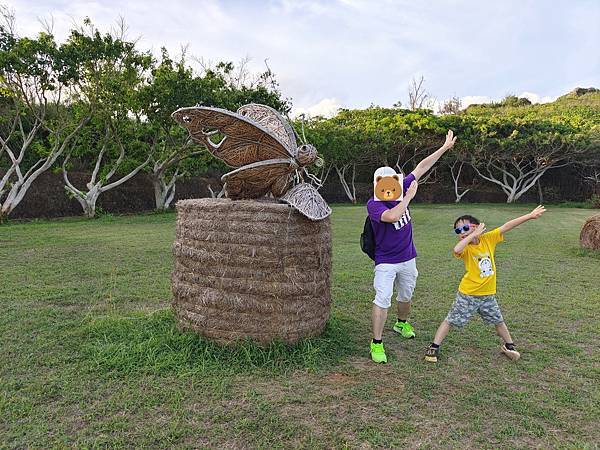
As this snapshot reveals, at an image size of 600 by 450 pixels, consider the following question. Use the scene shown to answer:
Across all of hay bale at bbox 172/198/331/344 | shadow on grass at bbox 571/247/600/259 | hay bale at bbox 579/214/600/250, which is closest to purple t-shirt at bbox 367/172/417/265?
hay bale at bbox 172/198/331/344

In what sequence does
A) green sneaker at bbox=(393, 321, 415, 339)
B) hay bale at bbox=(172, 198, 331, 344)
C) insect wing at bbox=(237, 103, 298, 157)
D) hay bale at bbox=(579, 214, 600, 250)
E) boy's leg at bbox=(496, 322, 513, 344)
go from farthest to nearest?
1. hay bale at bbox=(579, 214, 600, 250)
2. green sneaker at bbox=(393, 321, 415, 339)
3. insect wing at bbox=(237, 103, 298, 157)
4. boy's leg at bbox=(496, 322, 513, 344)
5. hay bale at bbox=(172, 198, 331, 344)

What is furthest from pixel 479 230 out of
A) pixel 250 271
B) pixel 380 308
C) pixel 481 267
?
pixel 250 271

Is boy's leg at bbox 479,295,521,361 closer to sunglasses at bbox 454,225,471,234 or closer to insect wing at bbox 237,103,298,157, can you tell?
sunglasses at bbox 454,225,471,234

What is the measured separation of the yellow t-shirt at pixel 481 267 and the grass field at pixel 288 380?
1.86 feet

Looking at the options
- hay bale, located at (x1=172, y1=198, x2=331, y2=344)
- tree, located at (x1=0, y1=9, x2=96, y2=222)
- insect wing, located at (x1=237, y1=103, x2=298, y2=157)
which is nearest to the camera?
hay bale, located at (x1=172, y1=198, x2=331, y2=344)

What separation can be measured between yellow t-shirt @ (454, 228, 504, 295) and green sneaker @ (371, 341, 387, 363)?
2.62ft

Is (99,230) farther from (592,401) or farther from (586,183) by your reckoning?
(586,183)

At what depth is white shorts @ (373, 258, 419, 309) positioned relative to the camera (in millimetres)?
3646

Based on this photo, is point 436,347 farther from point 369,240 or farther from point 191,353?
point 191,353

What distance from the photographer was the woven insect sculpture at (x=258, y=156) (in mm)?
3518

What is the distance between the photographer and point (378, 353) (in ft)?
11.8

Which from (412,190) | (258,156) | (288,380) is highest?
(258,156)

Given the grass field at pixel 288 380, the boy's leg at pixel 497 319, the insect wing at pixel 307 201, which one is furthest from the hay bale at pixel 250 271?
the boy's leg at pixel 497 319

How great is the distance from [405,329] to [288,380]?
1.45 m
